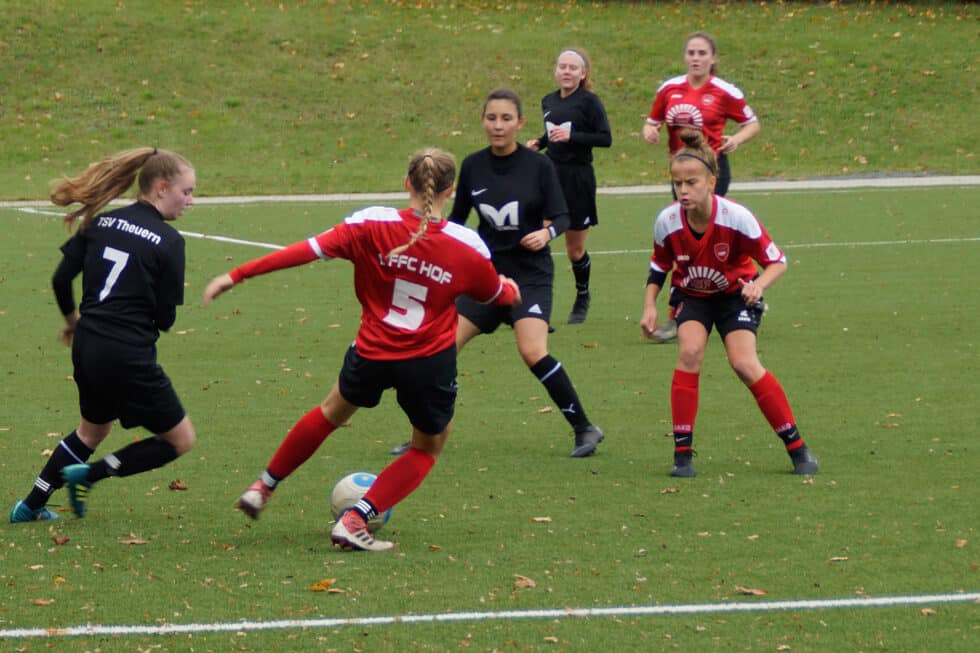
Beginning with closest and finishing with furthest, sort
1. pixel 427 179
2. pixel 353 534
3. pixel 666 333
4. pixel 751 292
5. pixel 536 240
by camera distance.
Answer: pixel 427 179 < pixel 353 534 < pixel 751 292 < pixel 536 240 < pixel 666 333

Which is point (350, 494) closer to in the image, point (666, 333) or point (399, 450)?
point (399, 450)

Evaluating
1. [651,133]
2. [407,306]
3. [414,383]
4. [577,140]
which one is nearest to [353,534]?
[414,383]

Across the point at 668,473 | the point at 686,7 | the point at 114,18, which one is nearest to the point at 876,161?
the point at 686,7

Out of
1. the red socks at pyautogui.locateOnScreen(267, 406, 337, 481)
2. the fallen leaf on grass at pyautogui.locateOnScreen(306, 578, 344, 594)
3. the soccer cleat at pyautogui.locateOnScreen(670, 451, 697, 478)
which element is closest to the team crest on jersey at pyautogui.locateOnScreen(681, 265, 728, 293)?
the soccer cleat at pyautogui.locateOnScreen(670, 451, 697, 478)

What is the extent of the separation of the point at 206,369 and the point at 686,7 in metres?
30.7

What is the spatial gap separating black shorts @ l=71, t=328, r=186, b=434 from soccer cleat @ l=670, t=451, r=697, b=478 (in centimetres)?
258

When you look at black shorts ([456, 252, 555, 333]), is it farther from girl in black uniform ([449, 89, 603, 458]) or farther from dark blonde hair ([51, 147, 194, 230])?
dark blonde hair ([51, 147, 194, 230])

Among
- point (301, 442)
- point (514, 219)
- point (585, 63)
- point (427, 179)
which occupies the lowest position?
point (301, 442)

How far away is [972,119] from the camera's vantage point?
3198cm

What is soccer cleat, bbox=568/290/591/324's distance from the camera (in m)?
13.5

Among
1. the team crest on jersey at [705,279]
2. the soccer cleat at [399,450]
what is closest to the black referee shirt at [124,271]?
the soccer cleat at [399,450]

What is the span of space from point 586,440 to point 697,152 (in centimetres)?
176

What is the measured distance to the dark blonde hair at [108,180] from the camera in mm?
6602

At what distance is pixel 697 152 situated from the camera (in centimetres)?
775
